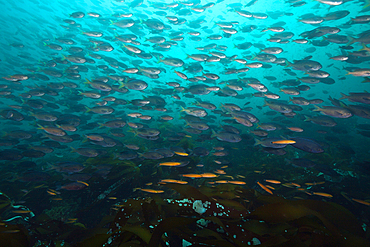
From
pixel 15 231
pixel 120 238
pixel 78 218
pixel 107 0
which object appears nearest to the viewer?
pixel 120 238

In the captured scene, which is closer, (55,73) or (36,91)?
(36,91)

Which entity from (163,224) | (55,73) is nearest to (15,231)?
(163,224)

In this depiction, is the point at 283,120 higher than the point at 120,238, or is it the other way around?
the point at 120,238

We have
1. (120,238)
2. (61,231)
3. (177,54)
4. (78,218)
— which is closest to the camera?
(120,238)

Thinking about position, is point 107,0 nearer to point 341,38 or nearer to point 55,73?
point 55,73

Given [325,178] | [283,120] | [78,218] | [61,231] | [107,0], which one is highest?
[107,0]

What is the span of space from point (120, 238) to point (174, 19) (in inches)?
473

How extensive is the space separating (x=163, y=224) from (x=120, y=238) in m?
0.54

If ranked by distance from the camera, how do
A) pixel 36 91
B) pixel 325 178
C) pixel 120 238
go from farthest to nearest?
1. pixel 36 91
2. pixel 325 178
3. pixel 120 238

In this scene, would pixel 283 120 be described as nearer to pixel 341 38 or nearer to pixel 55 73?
pixel 341 38

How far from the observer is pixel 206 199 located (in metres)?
1.67

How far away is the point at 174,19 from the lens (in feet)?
32.6

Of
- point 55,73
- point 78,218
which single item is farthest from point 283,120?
point 55,73

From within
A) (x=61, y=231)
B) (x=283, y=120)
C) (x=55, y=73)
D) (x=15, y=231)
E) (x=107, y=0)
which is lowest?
(x=283, y=120)
